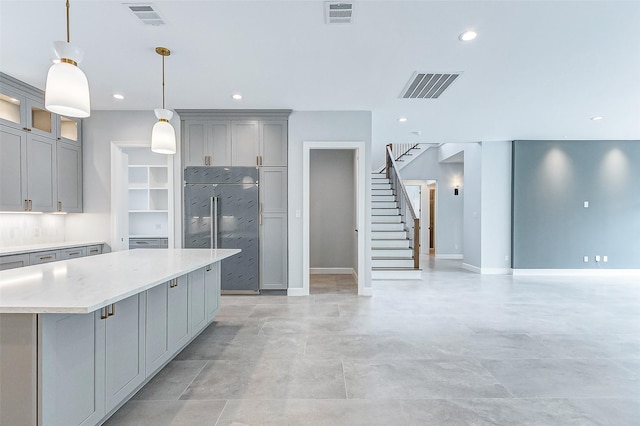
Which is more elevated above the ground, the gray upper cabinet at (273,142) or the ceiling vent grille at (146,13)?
the ceiling vent grille at (146,13)

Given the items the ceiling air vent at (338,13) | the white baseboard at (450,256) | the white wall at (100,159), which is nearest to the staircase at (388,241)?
the white baseboard at (450,256)

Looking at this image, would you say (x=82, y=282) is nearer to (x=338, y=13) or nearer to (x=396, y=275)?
(x=338, y=13)

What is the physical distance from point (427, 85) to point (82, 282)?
4023 millimetres

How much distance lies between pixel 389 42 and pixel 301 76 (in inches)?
46.3

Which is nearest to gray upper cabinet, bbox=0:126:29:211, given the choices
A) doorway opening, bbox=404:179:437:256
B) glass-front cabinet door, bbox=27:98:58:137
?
glass-front cabinet door, bbox=27:98:58:137

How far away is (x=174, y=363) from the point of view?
109 inches

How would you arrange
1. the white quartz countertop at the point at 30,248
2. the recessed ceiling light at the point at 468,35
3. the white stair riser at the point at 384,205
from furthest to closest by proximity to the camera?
1. the white stair riser at the point at 384,205
2. the white quartz countertop at the point at 30,248
3. the recessed ceiling light at the point at 468,35

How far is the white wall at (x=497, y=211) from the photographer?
7.14 metres

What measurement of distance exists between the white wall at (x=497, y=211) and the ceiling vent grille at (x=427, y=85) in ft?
11.5

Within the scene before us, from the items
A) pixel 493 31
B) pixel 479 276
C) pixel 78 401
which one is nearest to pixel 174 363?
A: pixel 78 401

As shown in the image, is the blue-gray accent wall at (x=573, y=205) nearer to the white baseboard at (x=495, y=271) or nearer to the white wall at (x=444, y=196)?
the white baseboard at (x=495, y=271)

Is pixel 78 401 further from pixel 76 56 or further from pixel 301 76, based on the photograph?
pixel 301 76

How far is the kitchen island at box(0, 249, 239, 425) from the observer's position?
1.43 metres

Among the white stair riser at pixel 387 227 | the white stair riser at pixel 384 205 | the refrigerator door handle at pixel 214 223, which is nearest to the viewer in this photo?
the refrigerator door handle at pixel 214 223
